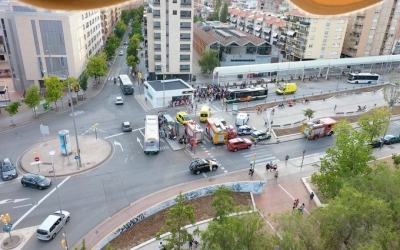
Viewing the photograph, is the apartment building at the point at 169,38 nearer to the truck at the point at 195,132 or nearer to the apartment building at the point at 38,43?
the apartment building at the point at 38,43

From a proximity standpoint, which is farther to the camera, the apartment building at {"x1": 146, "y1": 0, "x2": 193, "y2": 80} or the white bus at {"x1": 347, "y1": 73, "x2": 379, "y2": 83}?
the white bus at {"x1": 347, "y1": 73, "x2": 379, "y2": 83}

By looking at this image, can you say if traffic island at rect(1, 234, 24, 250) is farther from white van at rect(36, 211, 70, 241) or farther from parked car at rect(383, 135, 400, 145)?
parked car at rect(383, 135, 400, 145)

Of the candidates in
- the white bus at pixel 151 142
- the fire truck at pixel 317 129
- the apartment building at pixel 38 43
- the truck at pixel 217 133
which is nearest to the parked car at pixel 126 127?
the white bus at pixel 151 142

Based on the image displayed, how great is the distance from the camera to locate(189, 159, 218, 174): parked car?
76.4 feet

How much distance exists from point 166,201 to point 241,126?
45.1ft

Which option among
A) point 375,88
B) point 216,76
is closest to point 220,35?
point 216,76

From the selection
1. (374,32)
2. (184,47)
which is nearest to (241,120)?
(184,47)

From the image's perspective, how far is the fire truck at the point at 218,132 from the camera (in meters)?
27.8

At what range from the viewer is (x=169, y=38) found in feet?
144

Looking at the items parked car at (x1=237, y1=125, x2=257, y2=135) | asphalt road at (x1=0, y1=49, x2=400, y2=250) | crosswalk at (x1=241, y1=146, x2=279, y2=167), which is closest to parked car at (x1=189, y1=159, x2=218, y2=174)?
asphalt road at (x1=0, y1=49, x2=400, y2=250)

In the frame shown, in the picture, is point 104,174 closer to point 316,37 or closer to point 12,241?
point 12,241

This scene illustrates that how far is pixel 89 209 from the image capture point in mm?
19562

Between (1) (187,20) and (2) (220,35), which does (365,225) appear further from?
(2) (220,35)

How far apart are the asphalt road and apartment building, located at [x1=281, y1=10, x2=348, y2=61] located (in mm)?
26906
